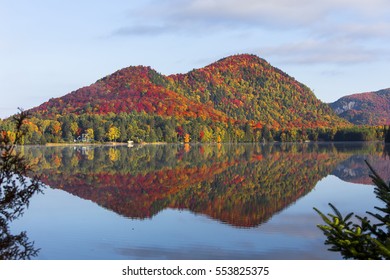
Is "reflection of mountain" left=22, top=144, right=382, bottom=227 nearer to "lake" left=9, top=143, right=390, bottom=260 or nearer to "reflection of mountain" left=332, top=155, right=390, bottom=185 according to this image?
"lake" left=9, top=143, right=390, bottom=260

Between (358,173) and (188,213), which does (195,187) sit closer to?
(188,213)

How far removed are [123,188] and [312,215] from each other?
12.6 metres

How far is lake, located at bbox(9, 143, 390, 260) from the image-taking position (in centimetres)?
1477

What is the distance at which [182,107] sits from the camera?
169125 mm

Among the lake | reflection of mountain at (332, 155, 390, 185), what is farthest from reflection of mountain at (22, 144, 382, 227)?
reflection of mountain at (332, 155, 390, 185)

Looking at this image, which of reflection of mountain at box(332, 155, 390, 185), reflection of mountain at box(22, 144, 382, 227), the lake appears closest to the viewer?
the lake

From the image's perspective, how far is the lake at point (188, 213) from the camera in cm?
1477

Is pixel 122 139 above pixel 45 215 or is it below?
above

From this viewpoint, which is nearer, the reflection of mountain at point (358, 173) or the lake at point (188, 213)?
the lake at point (188, 213)

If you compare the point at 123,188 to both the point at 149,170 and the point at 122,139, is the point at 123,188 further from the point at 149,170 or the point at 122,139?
the point at 122,139

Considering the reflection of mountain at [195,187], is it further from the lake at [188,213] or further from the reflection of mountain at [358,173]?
the reflection of mountain at [358,173]

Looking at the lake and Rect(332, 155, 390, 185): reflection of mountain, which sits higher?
Rect(332, 155, 390, 185): reflection of mountain

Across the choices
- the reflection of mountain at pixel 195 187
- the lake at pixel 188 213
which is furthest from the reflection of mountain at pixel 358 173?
the reflection of mountain at pixel 195 187
